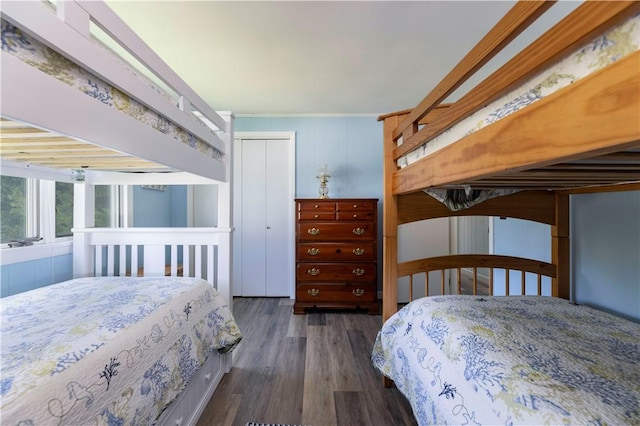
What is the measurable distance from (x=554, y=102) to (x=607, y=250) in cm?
140

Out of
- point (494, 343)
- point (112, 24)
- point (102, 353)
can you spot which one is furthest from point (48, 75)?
point (494, 343)

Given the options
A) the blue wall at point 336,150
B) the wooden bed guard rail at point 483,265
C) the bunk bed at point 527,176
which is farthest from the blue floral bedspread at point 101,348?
the blue wall at point 336,150

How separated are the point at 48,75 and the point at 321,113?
2679 mm

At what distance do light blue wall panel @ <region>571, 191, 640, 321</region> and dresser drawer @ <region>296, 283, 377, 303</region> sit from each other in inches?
61.7

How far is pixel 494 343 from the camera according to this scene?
0.82 m

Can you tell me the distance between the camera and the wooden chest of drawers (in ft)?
8.58

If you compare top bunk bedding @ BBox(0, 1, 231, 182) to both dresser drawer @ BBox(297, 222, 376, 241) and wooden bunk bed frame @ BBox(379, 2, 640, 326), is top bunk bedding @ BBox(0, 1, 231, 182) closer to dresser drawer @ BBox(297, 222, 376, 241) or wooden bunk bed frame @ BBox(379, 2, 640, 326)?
wooden bunk bed frame @ BBox(379, 2, 640, 326)

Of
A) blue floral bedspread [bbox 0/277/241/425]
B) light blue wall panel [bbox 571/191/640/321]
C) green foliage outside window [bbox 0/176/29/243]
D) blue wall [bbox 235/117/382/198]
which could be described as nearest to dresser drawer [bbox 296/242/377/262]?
blue wall [bbox 235/117/382/198]

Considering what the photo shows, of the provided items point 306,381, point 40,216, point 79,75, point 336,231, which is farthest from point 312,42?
point 306,381

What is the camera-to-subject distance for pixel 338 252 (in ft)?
8.59

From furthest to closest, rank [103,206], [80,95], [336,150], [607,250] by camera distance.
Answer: [336,150] → [103,206] → [607,250] → [80,95]

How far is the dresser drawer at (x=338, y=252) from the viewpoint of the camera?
262cm

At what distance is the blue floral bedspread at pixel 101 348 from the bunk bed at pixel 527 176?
963mm

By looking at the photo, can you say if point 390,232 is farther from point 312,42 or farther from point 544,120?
point 312,42
